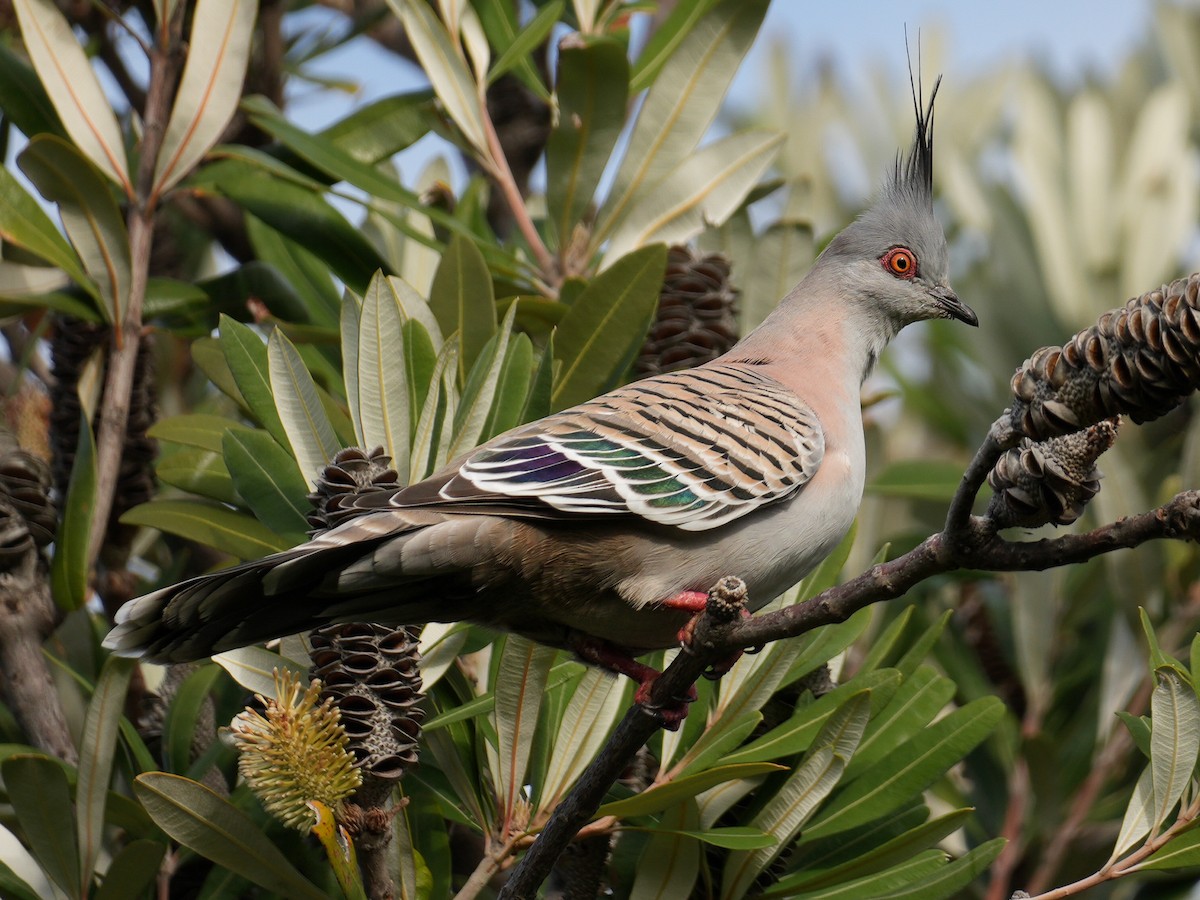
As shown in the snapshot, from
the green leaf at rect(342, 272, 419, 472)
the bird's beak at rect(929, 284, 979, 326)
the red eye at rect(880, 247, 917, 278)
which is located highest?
the red eye at rect(880, 247, 917, 278)

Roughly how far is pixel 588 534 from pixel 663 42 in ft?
7.37

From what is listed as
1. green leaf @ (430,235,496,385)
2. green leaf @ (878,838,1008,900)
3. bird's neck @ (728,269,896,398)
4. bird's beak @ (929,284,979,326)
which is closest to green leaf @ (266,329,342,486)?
green leaf @ (430,235,496,385)

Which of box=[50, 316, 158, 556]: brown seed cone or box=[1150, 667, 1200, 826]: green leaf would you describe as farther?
box=[50, 316, 158, 556]: brown seed cone

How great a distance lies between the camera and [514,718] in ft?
9.76

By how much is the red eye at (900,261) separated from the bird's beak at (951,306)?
4.0 inches

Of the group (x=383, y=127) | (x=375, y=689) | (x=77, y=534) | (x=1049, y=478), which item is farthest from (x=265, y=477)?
(x=1049, y=478)

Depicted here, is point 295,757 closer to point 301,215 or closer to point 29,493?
point 29,493

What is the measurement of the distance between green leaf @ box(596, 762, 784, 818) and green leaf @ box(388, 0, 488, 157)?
2.43m

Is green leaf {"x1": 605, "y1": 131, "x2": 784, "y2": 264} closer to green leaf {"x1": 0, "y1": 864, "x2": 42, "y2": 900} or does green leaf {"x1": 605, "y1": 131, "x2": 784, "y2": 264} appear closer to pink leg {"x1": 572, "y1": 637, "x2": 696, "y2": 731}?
pink leg {"x1": 572, "y1": 637, "x2": 696, "y2": 731}

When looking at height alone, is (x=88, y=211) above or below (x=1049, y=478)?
below

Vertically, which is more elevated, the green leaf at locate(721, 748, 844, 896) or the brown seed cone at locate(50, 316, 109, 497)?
the brown seed cone at locate(50, 316, 109, 497)

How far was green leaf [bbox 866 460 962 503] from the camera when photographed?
4281 mm

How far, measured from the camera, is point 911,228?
432 cm

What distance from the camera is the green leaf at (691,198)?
14.5 ft
